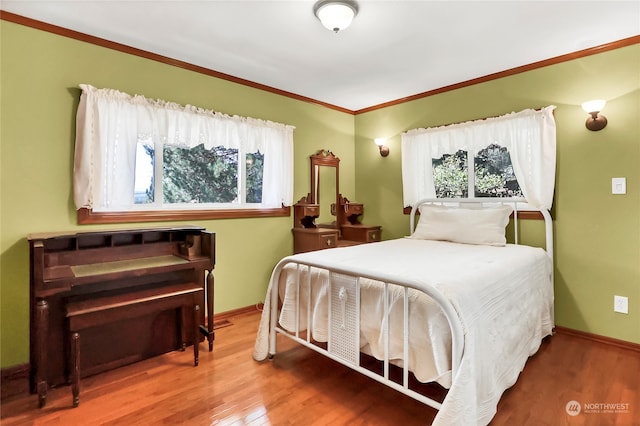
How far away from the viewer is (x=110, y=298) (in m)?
2.04

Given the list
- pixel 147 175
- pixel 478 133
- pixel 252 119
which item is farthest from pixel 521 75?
pixel 147 175

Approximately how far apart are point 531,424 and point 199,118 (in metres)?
3.07

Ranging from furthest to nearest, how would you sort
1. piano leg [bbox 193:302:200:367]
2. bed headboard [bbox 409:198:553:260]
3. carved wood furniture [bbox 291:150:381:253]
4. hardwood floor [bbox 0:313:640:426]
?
1. carved wood furniture [bbox 291:150:381:253]
2. bed headboard [bbox 409:198:553:260]
3. piano leg [bbox 193:302:200:367]
4. hardwood floor [bbox 0:313:640:426]

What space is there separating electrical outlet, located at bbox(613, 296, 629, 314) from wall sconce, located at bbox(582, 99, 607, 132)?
131cm

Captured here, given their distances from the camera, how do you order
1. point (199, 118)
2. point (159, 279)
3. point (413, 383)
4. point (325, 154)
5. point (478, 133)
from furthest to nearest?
point (325, 154), point (478, 133), point (199, 118), point (159, 279), point (413, 383)

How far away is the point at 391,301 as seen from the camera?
1.67m

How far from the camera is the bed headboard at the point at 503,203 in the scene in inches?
109

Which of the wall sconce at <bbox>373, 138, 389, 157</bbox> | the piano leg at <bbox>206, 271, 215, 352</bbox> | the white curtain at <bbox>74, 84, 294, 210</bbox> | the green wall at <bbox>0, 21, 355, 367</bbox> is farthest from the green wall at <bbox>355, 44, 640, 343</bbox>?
the green wall at <bbox>0, 21, 355, 367</bbox>

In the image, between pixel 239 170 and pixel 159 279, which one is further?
pixel 239 170

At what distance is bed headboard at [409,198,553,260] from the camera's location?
278 cm

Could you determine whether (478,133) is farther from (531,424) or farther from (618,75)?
(531,424)

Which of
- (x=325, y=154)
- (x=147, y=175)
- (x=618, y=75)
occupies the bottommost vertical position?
(x=147, y=175)

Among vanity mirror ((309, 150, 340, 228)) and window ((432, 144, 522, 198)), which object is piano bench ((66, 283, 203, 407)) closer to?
vanity mirror ((309, 150, 340, 228))

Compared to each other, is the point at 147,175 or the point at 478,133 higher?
the point at 478,133
